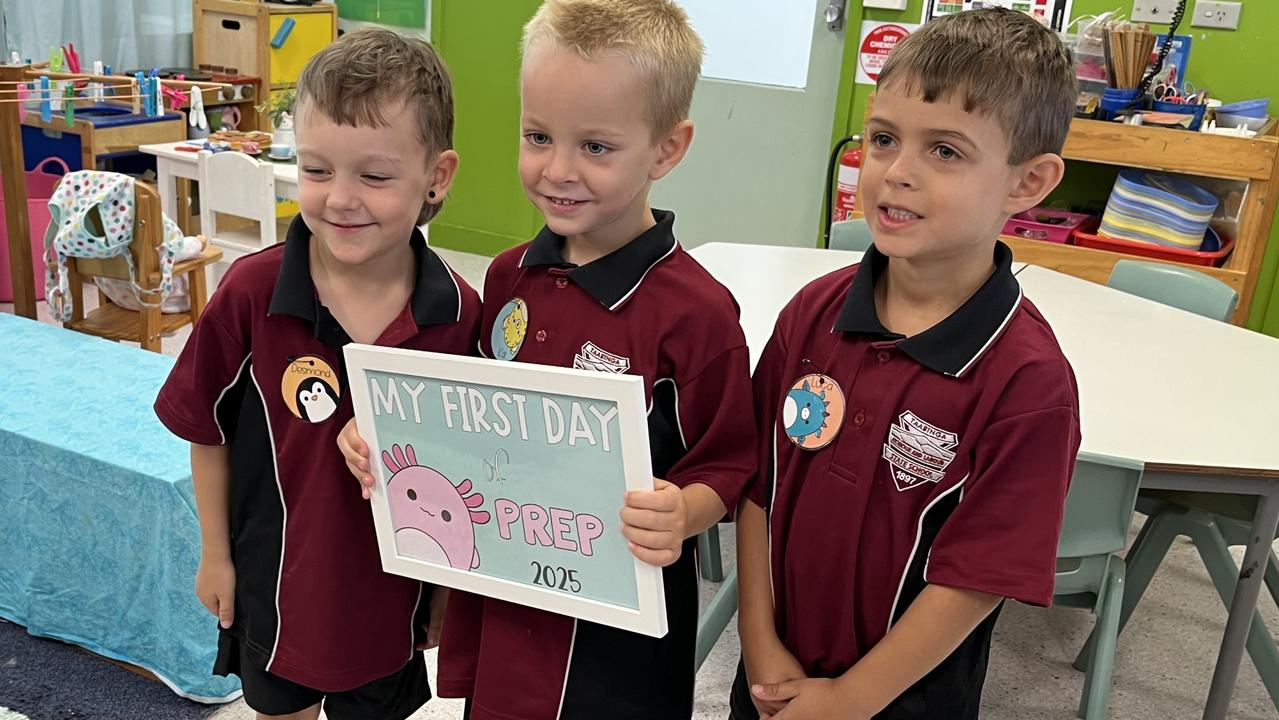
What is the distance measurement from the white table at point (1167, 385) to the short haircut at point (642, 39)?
3.10 ft

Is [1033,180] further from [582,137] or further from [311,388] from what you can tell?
[311,388]

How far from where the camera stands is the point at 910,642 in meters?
1.12

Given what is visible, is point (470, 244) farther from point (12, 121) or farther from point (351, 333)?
point (351, 333)

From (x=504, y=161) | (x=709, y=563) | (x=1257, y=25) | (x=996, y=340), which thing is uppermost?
(x=1257, y=25)

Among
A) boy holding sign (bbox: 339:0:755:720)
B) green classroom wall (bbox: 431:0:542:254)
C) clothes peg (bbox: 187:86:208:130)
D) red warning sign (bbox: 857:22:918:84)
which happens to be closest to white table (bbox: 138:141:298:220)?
clothes peg (bbox: 187:86:208:130)

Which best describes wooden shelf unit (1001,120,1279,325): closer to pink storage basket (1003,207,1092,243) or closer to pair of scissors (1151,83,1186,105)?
pink storage basket (1003,207,1092,243)

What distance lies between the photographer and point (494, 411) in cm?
112

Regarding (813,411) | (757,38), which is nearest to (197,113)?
(757,38)

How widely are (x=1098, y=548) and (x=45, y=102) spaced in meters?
3.67

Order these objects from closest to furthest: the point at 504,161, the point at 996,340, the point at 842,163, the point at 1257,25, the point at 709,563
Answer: the point at 996,340 < the point at 709,563 < the point at 1257,25 < the point at 842,163 < the point at 504,161

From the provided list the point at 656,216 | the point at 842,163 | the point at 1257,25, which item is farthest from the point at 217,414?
the point at 1257,25

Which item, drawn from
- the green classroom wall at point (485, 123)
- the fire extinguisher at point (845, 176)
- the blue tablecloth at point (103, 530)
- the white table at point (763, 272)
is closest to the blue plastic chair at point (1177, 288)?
the white table at point (763, 272)

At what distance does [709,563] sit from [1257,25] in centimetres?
283

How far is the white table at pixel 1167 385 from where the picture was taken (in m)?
1.80
